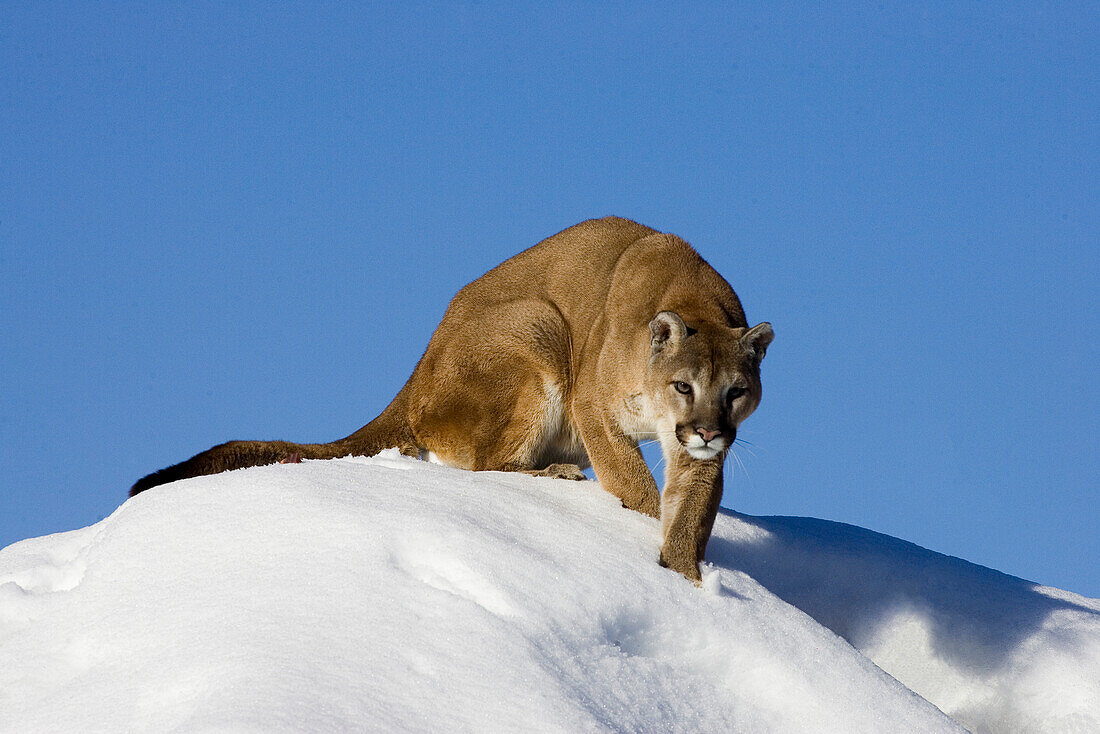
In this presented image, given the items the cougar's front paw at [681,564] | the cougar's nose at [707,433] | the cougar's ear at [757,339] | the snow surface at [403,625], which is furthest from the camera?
the cougar's ear at [757,339]

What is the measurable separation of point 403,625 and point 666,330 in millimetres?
3003

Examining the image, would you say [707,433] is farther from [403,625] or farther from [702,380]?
[403,625]

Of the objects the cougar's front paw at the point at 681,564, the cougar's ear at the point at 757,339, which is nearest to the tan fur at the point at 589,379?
the cougar's ear at the point at 757,339

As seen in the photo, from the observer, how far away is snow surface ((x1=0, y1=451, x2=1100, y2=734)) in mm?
4273

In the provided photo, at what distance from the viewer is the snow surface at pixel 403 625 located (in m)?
4.27

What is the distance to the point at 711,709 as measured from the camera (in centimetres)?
503

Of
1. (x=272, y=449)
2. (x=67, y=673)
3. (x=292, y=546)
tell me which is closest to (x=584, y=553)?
(x=292, y=546)

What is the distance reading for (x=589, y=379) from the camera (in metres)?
7.65

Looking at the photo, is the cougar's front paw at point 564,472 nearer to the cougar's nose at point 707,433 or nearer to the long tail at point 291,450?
the long tail at point 291,450

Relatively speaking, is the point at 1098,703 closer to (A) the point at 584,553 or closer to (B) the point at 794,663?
(B) the point at 794,663

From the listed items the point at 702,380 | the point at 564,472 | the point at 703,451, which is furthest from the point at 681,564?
the point at 564,472

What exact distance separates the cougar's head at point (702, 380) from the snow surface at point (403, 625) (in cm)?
69

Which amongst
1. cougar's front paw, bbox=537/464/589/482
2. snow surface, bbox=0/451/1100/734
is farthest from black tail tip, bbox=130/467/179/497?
cougar's front paw, bbox=537/464/589/482

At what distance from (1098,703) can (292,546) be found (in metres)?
5.52
